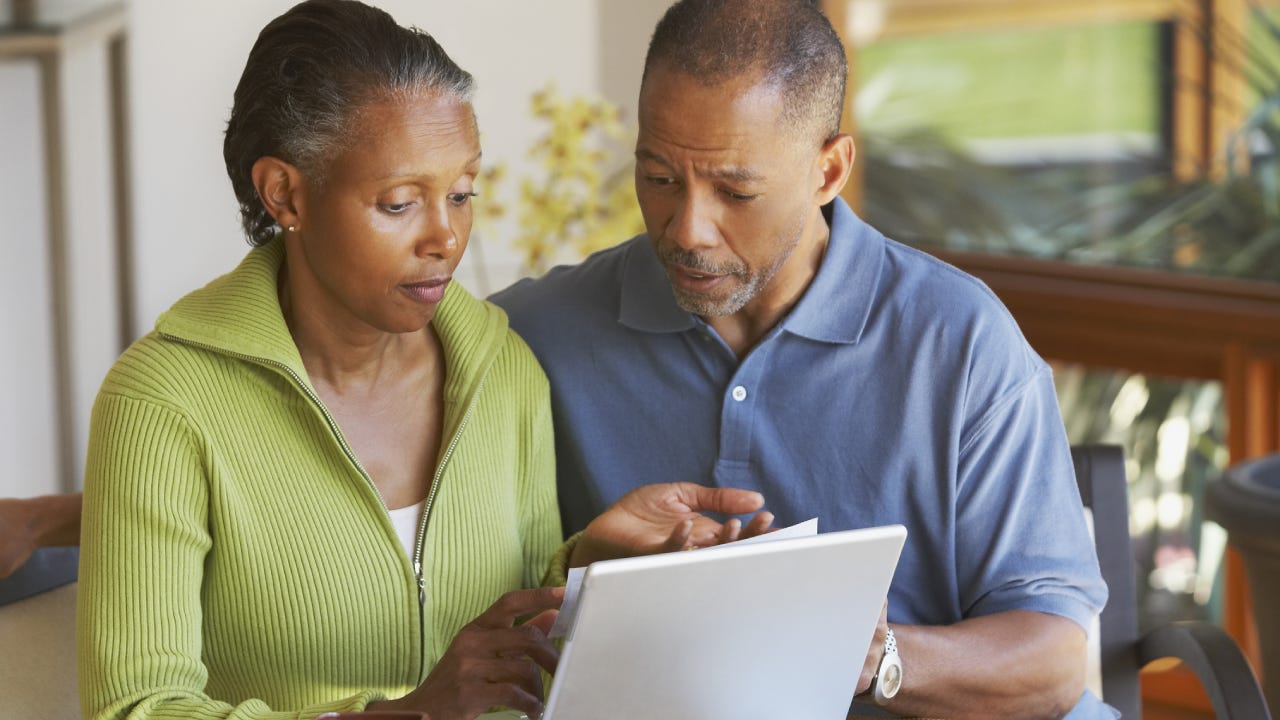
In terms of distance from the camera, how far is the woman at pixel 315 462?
148 centimetres

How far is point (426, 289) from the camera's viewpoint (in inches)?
63.7

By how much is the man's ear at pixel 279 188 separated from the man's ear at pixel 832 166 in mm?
625

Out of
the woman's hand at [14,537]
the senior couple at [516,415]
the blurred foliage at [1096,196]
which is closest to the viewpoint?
the senior couple at [516,415]

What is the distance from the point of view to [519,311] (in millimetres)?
2021

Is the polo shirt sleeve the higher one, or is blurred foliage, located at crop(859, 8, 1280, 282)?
blurred foliage, located at crop(859, 8, 1280, 282)

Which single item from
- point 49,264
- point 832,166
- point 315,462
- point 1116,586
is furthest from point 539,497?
point 49,264

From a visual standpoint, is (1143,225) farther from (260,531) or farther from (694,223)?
(260,531)

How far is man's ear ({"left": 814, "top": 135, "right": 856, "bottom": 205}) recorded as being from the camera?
6.09 feet

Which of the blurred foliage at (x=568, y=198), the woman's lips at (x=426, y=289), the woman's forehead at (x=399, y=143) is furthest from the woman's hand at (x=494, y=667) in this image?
the blurred foliage at (x=568, y=198)

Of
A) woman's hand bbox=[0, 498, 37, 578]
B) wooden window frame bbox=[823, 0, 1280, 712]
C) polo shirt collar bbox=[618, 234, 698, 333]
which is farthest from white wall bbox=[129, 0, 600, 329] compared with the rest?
wooden window frame bbox=[823, 0, 1280, 712]

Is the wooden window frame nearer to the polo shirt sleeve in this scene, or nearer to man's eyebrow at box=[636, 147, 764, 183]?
the polo shirt sleeve

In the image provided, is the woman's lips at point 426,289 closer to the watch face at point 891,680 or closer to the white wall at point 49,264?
the watch face at point 891,680

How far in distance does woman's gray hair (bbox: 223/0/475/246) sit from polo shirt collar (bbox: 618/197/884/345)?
423mm

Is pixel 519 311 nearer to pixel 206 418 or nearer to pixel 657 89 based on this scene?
pixel 657 89
